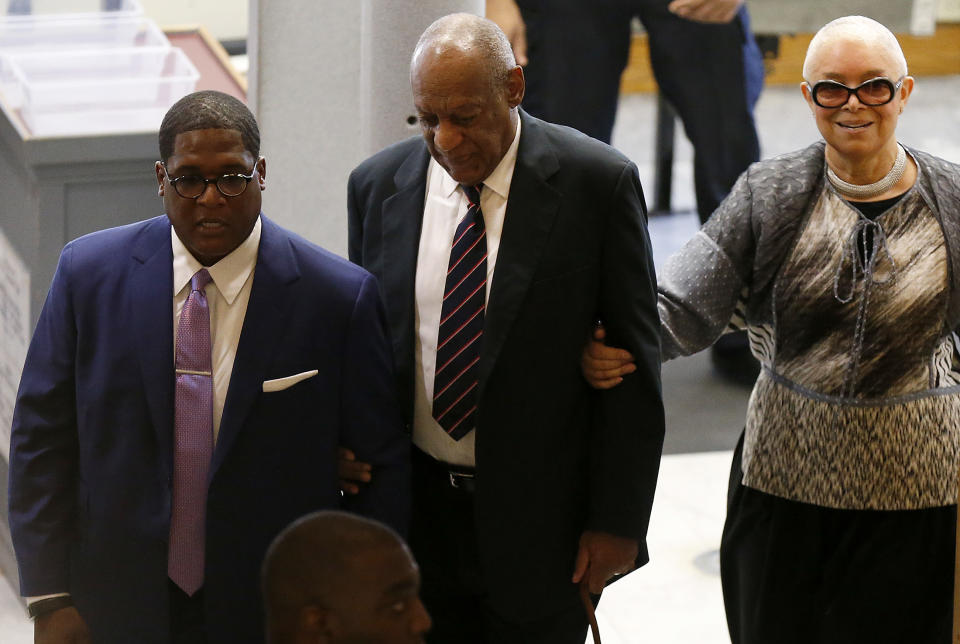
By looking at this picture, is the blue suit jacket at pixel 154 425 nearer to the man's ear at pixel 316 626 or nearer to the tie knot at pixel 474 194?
the tie knot at pixel 474 194

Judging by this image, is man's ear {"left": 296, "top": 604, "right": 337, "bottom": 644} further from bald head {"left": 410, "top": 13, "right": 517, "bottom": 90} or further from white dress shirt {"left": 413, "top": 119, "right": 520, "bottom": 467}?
bald head {"left": 410, "top": 13, "right": 517, "bottom": 90}

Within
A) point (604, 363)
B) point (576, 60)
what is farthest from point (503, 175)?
point (576, 60)

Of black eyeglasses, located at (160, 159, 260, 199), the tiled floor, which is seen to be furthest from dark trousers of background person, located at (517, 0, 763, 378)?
black eyeglasses, located at (160, 159, 260, 199)

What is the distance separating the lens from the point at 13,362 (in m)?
4.89

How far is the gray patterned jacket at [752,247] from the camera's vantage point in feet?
11.1

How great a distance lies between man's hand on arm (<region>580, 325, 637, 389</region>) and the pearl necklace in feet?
2.62

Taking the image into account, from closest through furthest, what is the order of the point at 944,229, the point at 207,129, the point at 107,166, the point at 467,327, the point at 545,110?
the point at 207,129 → the point at 467,327 → the point at 944,229 → the point at 107,166 → the point at 545,110

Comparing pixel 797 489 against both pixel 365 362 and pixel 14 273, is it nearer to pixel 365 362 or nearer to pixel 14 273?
pixel 365 362

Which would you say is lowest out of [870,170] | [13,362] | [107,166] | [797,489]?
[13,362]

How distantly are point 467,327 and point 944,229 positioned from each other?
1.16m

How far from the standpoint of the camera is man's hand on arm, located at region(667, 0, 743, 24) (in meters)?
6.46

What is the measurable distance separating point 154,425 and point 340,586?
0.79 metres

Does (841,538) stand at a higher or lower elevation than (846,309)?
lower

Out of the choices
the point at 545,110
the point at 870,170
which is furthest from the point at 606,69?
the point at 870,170
